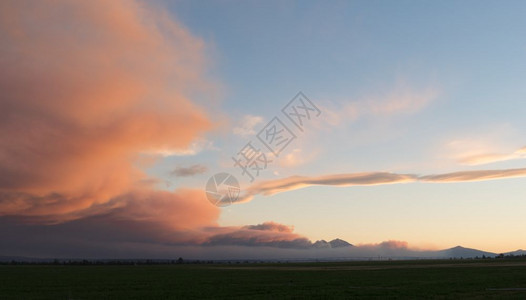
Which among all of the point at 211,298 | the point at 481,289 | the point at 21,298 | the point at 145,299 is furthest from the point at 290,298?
the point at 21,298

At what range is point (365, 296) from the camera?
4447 centimetres

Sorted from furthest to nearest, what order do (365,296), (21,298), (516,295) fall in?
(21,298)
(365,296)
(516,295)

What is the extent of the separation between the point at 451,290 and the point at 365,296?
1149cm

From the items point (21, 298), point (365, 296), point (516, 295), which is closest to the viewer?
point (516, 295)

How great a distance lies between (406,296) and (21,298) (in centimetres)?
3897

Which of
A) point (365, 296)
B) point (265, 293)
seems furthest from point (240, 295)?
point (365, 296)

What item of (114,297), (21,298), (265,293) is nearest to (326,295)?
(265,293)

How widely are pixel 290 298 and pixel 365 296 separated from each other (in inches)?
299

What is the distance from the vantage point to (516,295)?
4178 centimetres

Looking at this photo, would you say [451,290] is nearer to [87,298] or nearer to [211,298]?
[211,298]

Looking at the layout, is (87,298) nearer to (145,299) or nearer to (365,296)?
(145,299)

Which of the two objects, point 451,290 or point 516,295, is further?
point 451,290

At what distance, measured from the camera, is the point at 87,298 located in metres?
46.0

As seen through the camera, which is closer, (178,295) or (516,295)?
(516,295)
